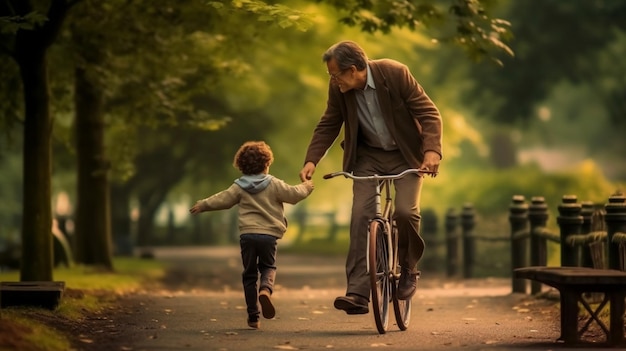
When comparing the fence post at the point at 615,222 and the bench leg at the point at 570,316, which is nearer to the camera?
the bench leg at the point at 570,316

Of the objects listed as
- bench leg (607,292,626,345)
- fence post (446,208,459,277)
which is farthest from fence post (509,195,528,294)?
bench leg (607,292,626,345)

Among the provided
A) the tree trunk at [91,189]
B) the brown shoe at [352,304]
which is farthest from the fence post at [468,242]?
the brown shoe at [352,304]

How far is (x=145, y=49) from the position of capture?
18391 mm

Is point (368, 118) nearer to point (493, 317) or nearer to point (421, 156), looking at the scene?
point (421, 156)

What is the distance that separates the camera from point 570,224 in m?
12.8

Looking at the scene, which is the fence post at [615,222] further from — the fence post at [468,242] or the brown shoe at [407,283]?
the fence post at [468,242]

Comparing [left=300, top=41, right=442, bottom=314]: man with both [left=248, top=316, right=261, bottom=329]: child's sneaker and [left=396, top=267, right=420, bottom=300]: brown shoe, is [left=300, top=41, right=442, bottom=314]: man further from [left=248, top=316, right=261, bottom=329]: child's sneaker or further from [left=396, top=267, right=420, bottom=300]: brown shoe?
[left=248, top=316, right=261, bottom=329]: child's sneaker

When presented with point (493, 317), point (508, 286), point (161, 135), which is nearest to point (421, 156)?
point (493, 317)

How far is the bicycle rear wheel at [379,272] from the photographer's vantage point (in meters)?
9.73

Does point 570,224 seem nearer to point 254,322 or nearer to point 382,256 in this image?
point 382,256

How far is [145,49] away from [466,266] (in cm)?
586

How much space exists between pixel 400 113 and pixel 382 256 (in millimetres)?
1077

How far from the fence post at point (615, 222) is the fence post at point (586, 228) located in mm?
→ 1370

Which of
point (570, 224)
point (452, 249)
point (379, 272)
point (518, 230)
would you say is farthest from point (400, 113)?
point (452, 249)
